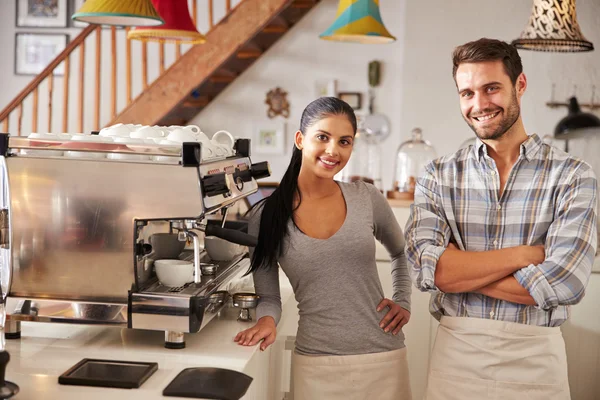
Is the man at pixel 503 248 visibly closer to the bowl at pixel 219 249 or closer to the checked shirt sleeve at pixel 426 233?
the checked shirt sleeve at pixel 426 233

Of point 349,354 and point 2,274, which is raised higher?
point 2,274

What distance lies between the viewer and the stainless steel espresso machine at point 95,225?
1932mm

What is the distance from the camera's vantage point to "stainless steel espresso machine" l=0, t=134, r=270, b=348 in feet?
6.34

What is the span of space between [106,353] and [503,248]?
1.03 meters

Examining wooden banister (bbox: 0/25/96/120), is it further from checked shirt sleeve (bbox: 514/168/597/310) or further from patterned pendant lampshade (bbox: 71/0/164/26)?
checked shirt sleeve (bbox: 514/168/597/310)

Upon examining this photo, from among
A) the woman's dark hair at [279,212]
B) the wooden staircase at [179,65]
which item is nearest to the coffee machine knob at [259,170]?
the woman's dark hair at [279,212]

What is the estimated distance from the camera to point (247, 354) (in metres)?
1.94

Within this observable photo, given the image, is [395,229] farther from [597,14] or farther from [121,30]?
[121,30]

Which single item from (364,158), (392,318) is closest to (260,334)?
(392,318)

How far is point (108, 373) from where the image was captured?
1.72m

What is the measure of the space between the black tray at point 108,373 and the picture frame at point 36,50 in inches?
260

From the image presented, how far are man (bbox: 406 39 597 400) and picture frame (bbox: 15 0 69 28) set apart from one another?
6.70m

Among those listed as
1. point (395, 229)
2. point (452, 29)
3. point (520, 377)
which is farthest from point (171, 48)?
point (520, 377)

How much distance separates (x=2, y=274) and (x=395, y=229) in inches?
43.5
